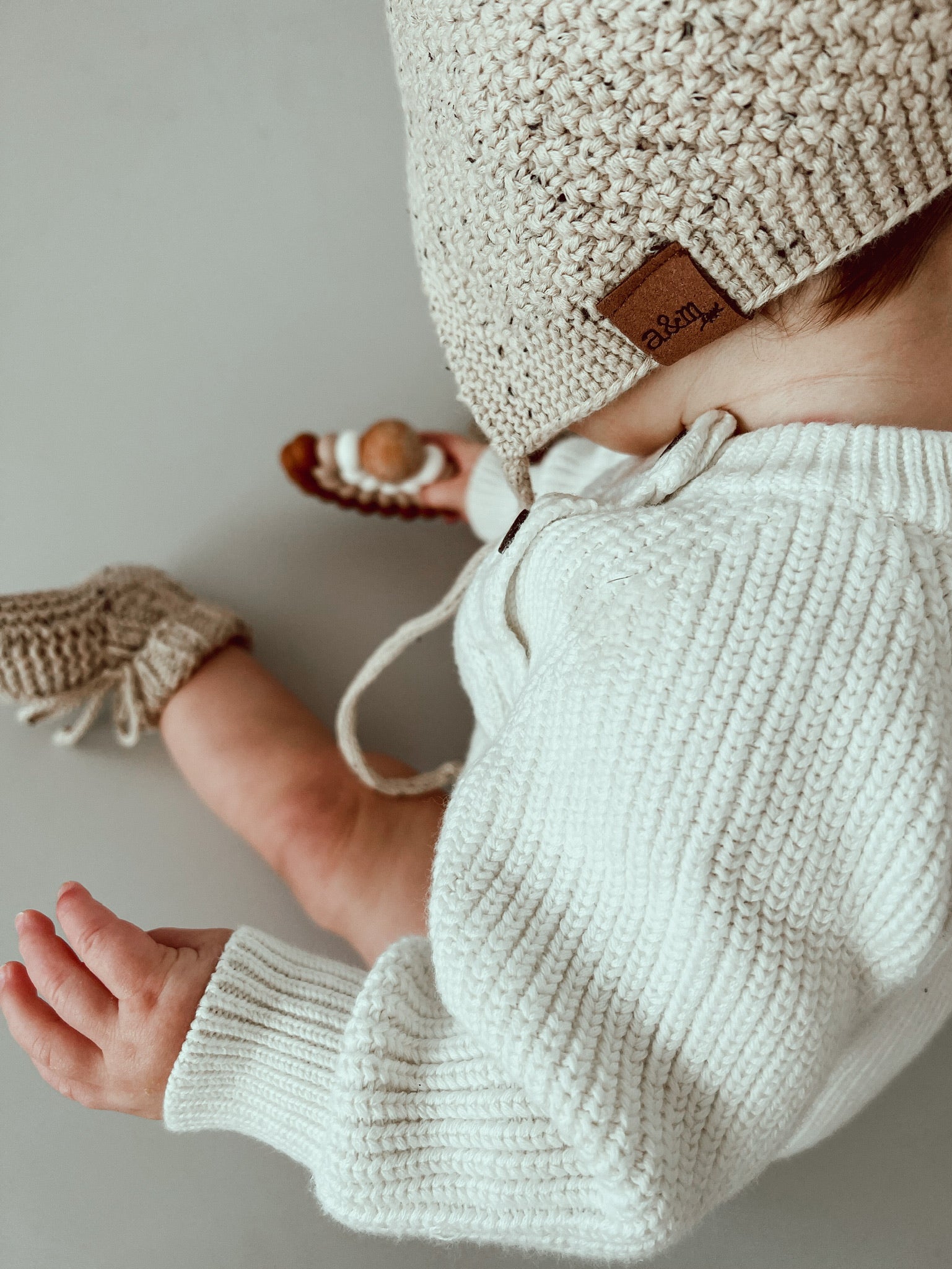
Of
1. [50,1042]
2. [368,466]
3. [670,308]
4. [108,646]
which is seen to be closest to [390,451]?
[368,466]

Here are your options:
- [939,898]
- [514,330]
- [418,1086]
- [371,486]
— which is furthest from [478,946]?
[371,486]

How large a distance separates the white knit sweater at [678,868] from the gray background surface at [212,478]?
21 centimetres

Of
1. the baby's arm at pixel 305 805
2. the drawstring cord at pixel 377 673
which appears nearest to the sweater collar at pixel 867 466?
the drawstring cord at pixel 377 673

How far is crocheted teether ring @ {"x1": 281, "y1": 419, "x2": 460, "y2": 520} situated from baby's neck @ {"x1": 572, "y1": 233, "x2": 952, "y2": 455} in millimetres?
378

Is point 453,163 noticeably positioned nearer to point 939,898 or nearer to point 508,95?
point 508,95

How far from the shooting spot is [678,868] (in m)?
0.47

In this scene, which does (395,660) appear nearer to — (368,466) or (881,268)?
(368,466)

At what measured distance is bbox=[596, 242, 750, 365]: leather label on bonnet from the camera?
1.61ft

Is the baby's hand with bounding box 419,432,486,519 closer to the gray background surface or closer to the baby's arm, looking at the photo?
the gray background surface

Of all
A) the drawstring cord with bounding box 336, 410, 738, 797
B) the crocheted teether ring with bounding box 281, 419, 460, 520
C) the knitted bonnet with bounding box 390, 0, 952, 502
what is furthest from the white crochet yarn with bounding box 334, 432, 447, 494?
the knitted bonnet with bounding box 390, 0, 952, 502

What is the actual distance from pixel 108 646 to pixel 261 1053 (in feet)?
1.30

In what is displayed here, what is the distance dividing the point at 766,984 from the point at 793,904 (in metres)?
0.04

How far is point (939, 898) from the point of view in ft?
1.54

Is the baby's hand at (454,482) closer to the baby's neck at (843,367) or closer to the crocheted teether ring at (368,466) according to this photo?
the crocheted teether ring at (368,466)
